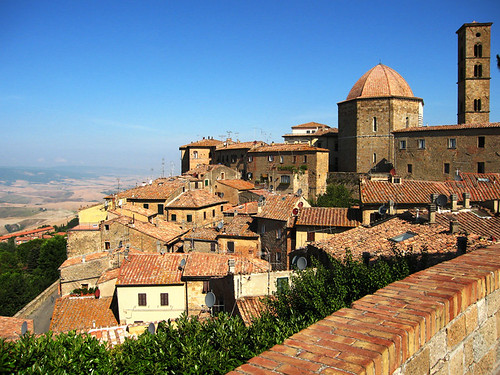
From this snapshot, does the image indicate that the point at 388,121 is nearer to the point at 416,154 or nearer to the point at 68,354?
the point at 416,154

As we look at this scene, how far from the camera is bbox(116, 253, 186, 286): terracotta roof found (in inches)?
845

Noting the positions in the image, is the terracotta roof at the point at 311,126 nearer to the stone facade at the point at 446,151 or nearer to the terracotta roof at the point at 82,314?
the stone facade at the point at 446,151

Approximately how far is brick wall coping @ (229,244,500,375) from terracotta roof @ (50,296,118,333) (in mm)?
18705

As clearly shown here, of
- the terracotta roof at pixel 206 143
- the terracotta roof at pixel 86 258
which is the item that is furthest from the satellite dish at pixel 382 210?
the terracotta roof at pixel 206 143

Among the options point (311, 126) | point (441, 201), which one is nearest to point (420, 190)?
point (441, 201)

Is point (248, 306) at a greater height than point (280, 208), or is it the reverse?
point (280, 208)

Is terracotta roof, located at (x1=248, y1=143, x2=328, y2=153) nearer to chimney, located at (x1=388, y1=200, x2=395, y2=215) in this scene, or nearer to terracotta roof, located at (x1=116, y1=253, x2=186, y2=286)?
chimney, located at (x1=388, y1=200, x2=395, y2=215)

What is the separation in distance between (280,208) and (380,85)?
25456mm

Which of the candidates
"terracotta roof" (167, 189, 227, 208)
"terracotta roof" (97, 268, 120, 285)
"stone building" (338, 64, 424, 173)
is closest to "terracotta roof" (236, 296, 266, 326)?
"terracotta roof" (97, 268, 120, 285)

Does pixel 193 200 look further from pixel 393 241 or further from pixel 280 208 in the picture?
pixel 393 241

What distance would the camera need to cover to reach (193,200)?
39875mm

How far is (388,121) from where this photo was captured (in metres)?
45.8

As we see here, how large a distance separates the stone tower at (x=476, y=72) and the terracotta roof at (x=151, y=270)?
3928cm

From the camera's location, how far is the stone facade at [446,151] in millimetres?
38688
